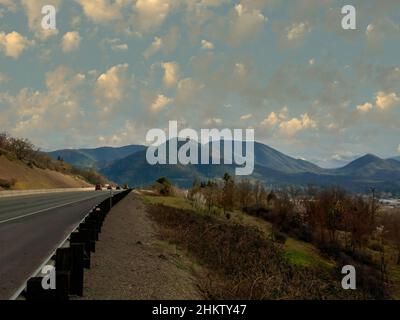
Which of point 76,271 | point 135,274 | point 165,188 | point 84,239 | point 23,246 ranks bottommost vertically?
point 165,188

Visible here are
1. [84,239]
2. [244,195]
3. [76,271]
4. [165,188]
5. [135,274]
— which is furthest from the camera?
[165,188]

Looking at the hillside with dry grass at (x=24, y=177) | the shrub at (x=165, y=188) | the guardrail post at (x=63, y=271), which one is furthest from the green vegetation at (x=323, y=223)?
the guardrail post at (x=63, y=271)

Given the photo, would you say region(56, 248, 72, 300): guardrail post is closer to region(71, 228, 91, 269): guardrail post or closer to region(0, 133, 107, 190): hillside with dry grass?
region(71, 228, 91, 269): guardrail post

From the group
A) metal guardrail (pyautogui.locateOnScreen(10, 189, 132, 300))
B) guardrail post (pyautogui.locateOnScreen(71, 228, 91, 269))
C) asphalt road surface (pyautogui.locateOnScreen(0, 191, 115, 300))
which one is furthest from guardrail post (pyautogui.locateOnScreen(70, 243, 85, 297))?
guardrail post (pyautogui.locateOnScreen(71, 228, 91, 269))

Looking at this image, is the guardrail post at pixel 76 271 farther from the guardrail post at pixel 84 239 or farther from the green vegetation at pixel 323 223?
the green vegetation at pixel 323 223

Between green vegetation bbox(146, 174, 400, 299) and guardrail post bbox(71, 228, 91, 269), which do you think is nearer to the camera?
guardrail post bbox(71, 228, 91, 269)

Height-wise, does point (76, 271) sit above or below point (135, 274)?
above

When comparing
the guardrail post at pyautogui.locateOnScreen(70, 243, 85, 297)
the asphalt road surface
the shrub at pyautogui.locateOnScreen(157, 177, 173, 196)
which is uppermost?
the guardrail post at pyautogui.locateOnScreen(70, 243, 85, 297)

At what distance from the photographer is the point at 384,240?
75.1m

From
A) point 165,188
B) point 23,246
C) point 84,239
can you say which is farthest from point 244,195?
point 84,239

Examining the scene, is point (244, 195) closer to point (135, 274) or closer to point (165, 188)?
point (165, 188)

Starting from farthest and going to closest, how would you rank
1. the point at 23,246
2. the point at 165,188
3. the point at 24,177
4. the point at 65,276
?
Answer: the point at 165,188, the point at 24,177, the point at 23,246, the point at 65,276

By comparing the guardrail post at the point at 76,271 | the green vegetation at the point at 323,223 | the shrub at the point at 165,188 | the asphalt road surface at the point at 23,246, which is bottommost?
the green vegetation at the point at 323,223
